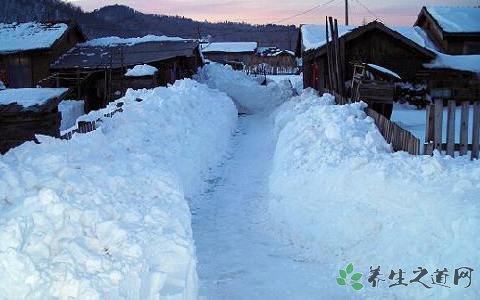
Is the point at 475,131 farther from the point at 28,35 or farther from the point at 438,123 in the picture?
the point at 28,35

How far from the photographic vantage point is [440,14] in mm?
27766

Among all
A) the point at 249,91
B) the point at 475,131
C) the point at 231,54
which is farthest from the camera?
the point at 231,54

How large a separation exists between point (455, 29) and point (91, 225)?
1018 inches

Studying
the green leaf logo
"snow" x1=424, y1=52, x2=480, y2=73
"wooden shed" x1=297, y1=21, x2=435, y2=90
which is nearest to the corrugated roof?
"wooden shed" x1=297, y1=21, x2=435, y2=90

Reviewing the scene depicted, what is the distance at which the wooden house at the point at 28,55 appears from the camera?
90.2 ft

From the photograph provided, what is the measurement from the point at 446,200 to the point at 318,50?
707 inches

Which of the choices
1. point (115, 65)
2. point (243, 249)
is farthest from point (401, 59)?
point (243, 249)

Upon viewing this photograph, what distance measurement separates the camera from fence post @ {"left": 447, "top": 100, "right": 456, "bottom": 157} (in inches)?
329

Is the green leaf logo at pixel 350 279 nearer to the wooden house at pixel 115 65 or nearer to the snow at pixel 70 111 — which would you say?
the wooden house at pixel 115 65

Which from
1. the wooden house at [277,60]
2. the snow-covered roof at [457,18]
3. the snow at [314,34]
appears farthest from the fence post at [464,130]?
→ the wooden house at [277,60]

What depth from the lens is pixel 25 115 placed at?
30.0ft

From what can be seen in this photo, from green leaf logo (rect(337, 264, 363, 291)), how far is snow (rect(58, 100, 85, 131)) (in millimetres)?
18016

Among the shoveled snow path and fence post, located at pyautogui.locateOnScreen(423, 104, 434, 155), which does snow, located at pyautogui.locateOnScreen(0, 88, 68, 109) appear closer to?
the shoveled snow path

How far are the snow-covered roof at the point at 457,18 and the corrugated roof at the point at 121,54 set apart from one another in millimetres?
14496
